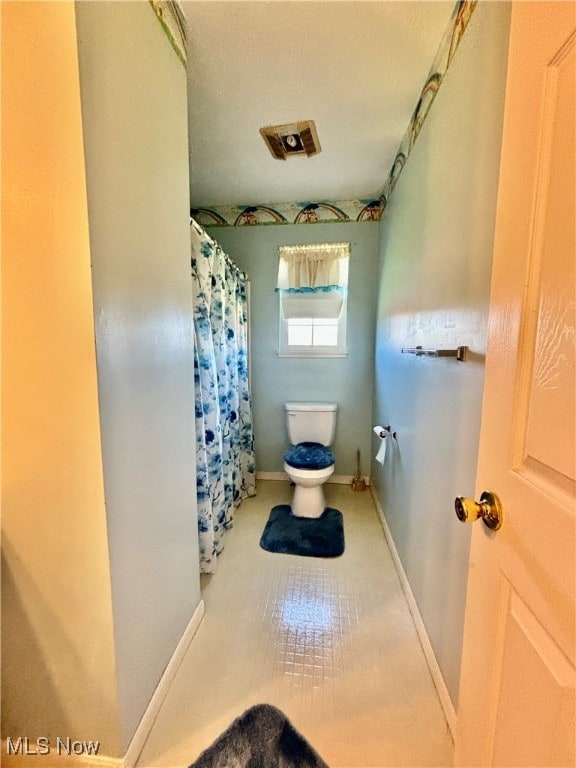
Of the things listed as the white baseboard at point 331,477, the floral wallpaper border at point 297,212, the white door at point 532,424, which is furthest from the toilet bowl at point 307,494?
the floral wallpaper border at point 297,212

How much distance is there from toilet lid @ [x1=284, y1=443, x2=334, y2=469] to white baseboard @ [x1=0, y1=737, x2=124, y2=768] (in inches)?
60.5

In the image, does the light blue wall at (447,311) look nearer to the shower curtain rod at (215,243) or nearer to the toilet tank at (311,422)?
the toilet tank at (311,422)

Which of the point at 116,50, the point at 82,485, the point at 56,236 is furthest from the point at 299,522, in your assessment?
the point at 116,50

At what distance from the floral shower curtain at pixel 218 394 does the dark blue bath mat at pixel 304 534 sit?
0.31 m

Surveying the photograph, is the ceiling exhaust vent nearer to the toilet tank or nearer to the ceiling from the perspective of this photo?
the ceiling

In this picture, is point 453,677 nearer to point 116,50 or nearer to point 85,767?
point 85,767

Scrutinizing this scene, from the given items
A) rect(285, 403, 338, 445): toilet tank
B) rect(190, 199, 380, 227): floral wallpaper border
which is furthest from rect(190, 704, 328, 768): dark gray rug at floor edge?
rect(190, 199, 380, 227): floral wallpaper border

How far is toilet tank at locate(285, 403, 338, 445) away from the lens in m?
2.71

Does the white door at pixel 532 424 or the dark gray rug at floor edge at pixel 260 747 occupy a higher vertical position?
the white door at pixel 532 424

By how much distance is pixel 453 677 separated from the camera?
1.08m

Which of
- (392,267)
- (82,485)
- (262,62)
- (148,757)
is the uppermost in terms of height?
(262,62)

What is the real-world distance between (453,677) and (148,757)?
1.00m

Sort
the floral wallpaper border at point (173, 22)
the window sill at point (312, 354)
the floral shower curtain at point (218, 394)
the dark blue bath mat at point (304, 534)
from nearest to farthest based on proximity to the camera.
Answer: the floral wallpaper border at point (173, 22), the floral shower curtain at point (218, 394), the dark blue bath mat at point (304, 534), the window sill at point (312, 354)

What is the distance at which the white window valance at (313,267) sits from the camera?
2.70m
